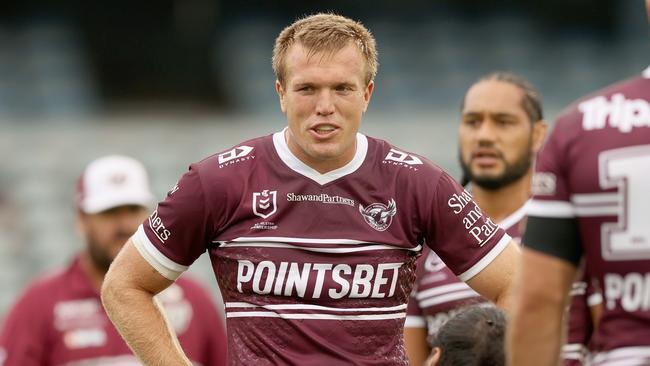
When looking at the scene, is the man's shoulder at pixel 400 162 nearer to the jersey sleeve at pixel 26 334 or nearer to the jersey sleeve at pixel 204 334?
the jersey sleeve at pixel 204 334

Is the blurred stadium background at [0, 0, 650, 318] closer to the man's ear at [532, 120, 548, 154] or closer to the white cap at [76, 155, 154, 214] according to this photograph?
the white cap at [76, 155, 154, 214]

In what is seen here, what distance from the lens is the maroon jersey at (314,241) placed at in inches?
175

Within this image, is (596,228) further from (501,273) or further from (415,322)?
(415,322)

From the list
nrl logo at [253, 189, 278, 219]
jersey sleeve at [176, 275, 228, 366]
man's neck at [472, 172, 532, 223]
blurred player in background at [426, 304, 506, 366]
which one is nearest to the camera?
blurred player in background at [426, 304, 506, 366]

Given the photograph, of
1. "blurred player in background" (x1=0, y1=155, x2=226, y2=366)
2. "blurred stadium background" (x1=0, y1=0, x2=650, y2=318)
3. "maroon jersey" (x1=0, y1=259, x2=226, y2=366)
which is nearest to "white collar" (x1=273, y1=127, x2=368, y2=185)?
"blurred player in background" (x1=0, y1=155, x2=226, y2=366)

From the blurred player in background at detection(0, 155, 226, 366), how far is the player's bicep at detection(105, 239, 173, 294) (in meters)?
2.02

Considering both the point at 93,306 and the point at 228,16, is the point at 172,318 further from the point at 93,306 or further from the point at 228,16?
the point at 228,16

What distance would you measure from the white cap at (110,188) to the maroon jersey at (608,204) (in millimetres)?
4338

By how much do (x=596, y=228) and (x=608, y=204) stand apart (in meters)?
0.07

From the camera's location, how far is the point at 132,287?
4.60 meters

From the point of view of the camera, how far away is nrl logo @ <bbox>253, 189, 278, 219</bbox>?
450cm

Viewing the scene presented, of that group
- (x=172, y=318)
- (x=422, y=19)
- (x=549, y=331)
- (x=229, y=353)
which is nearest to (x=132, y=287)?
(x=229, y=353)

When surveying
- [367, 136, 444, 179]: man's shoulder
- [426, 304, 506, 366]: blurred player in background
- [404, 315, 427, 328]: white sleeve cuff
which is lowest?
[404, 315, 427, 328]: white sleeve cuff

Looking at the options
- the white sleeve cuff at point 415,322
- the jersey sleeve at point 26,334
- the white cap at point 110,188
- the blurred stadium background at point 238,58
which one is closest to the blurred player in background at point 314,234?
the white sleeve cuff at point 415,322
